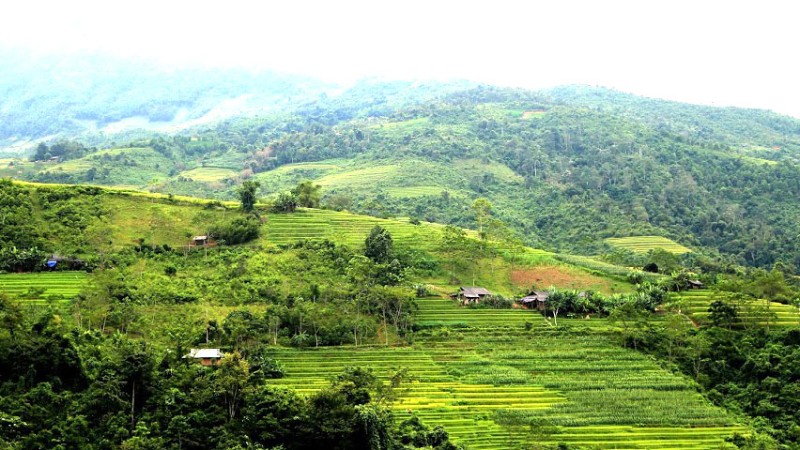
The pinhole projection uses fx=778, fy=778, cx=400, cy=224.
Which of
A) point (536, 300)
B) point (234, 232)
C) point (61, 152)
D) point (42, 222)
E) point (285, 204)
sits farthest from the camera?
point (61, 152)

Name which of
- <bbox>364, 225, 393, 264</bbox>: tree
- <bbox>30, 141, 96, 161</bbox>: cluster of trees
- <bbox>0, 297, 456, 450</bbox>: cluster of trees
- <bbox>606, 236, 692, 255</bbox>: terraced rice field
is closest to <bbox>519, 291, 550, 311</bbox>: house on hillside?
<bbox>364, 225, 393, 264</bbox>: tree

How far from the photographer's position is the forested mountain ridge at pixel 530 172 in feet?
332

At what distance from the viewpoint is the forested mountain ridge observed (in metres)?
101

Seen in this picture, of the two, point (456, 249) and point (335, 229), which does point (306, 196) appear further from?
point (456, 249)

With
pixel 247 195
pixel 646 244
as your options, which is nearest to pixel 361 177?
pixel 646 244

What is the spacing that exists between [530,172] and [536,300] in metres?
70.7

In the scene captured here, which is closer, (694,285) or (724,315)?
(724,315)

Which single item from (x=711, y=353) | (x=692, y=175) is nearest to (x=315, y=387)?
(x=711, y=353)

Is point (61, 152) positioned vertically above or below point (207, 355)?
below

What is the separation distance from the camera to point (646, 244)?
91.8 meters

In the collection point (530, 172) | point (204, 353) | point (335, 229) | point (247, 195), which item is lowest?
point (530, 172)

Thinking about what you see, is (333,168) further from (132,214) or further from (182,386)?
(182,386)

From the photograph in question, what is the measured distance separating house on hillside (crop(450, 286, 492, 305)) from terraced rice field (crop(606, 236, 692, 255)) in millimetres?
35875

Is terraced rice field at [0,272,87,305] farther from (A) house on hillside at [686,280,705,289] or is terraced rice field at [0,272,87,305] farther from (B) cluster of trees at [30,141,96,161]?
(B) cluster of trees at [30,141,96,161]
